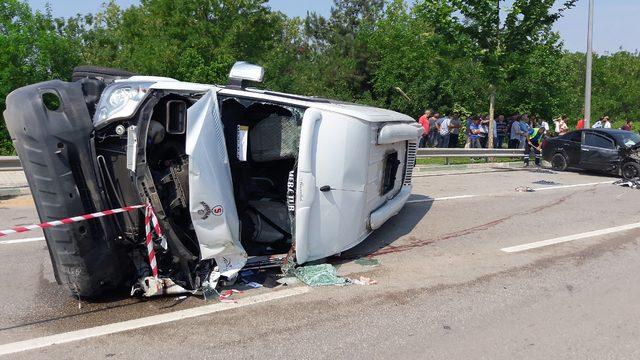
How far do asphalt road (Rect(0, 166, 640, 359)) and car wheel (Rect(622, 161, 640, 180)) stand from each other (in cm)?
714

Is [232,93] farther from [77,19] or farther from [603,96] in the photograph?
[603,96]

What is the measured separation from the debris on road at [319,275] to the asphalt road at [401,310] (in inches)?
4.7

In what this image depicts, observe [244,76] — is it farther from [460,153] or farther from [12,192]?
[460,153]

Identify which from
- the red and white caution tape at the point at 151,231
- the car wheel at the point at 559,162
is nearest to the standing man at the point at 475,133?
the car wheel at the point at 559,162

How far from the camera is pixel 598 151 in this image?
14836 millimetres

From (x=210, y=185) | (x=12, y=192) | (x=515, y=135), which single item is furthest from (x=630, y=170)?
(x=12, y=192)

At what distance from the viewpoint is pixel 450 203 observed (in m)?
9.75

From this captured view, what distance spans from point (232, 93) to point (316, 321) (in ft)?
6.93

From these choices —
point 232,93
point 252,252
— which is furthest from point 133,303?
point 232,93

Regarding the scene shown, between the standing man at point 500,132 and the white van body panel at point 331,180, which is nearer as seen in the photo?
the white van body panel at point 331,180

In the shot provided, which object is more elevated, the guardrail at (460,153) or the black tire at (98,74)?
the black tire at (98,74)

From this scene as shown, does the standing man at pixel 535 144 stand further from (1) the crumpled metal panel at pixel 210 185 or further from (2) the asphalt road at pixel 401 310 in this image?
(1) the crumpled metal panel at pixel 210 185

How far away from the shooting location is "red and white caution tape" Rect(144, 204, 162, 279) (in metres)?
4.41

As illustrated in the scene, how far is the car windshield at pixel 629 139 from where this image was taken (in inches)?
561
